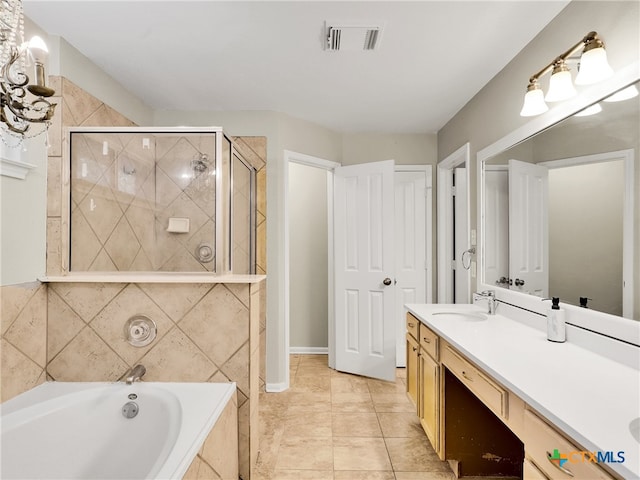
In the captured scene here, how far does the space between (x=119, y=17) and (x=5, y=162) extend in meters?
0.92

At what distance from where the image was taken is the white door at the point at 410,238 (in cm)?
351

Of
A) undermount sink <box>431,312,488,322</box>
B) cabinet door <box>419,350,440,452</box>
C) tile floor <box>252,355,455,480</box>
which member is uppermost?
undermount sink <box>431,312,488,322</box>

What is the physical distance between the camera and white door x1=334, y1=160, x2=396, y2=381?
3199 mm

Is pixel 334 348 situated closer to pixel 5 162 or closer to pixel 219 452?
pixel 219 452

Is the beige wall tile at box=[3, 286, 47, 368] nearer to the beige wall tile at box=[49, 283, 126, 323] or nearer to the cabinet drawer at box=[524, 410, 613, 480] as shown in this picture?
the beige wall tile at box=[49, 283, 126, 323]

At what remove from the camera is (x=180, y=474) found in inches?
43.1

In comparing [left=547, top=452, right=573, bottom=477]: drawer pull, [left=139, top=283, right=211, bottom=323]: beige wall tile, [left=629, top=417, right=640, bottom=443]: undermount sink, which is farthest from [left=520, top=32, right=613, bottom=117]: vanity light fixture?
[left=139, top=283, right=211, bottom=323]: beige wall tile

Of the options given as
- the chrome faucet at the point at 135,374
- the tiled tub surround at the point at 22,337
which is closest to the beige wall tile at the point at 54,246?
the tiled tub surround at the point at 22,337

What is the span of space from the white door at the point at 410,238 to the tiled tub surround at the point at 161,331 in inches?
83.7

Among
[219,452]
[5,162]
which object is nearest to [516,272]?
[219,452]

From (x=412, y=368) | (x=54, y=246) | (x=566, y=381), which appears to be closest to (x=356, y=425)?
(x=412, y=368)

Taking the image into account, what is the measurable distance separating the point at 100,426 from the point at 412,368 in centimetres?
187

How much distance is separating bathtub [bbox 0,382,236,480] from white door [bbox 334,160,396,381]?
5.81ft

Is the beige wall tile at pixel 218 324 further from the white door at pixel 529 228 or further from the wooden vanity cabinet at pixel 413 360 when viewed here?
the white door at pixel 529 228
